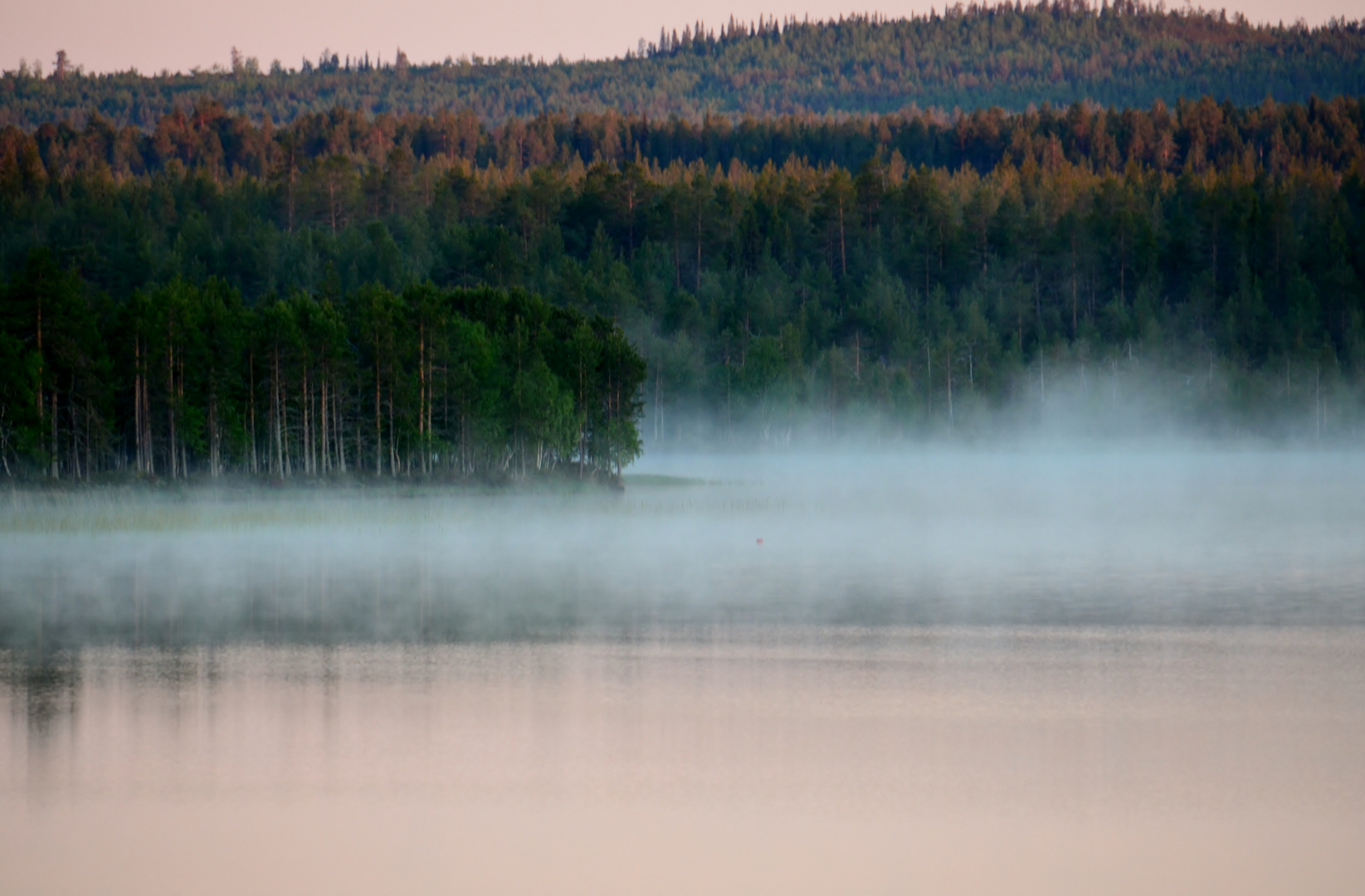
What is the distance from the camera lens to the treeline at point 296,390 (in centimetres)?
6247

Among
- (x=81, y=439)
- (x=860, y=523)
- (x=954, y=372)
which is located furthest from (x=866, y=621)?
(x=954, y=372)

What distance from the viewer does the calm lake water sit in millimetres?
13141

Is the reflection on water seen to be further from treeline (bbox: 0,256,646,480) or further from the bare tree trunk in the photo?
the bare tree trunk

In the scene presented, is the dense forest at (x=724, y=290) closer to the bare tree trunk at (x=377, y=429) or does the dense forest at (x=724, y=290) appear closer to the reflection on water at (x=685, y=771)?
the bare tree trunk at (x=377, y=429)

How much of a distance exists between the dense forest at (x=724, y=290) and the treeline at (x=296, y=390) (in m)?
0.27

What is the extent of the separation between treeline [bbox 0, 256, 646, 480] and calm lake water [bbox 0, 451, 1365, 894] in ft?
82.1

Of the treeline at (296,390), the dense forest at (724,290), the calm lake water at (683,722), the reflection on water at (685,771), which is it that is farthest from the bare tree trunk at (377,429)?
the reflection on water at (685,771)

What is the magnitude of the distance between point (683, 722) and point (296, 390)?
53.8m

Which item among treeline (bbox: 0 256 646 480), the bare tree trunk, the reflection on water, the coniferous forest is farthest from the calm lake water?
the coniferous forest

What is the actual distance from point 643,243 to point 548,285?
16761 mm

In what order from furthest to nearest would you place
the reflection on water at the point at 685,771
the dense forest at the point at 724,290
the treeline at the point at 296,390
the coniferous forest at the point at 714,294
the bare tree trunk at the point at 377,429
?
the dense forest at the point at 724,290 → the coniferous forest at the point at 714,294 → the bare tree trunk at the point at 377,429 → the treeline at the point at 296,390 → the reflection on water at the point at 685,771

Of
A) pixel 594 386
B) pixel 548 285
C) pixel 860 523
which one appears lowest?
pixel 860 523

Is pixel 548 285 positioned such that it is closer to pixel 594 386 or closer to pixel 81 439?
pixel 594 386

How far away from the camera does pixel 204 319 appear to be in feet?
224
